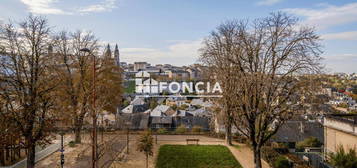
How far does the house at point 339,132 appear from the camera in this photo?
49.4ft

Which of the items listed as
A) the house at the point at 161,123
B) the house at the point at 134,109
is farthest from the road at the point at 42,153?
the house at the point at 134,109

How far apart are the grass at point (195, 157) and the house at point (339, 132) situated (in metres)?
6.47

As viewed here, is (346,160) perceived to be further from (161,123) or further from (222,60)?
(161,123)

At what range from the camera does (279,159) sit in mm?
14797

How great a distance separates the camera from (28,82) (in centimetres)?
1205

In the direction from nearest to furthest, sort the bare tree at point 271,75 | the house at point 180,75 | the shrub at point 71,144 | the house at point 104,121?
the bare tree at point 271,75 → the house at point 104,121 → the shrub at point 71,144 → the house at point 180,75

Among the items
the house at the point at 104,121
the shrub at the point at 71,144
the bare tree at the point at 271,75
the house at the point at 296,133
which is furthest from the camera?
the house at the point at 296,133

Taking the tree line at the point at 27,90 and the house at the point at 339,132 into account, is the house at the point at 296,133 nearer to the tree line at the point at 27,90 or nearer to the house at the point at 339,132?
the house at the point at 339,132

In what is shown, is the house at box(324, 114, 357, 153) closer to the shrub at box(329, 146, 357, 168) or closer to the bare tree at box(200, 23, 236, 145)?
the shrub at box(329, 146, 357, 168)

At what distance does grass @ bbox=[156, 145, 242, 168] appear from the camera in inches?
583

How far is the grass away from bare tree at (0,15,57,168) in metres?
6.25

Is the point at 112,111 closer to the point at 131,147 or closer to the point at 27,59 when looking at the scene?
the point at 131,147

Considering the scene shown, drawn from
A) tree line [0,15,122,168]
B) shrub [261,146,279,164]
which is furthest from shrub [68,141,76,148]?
shrub [261,146,279,164]

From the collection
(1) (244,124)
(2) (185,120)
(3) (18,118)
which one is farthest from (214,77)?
(2) (185,120)
